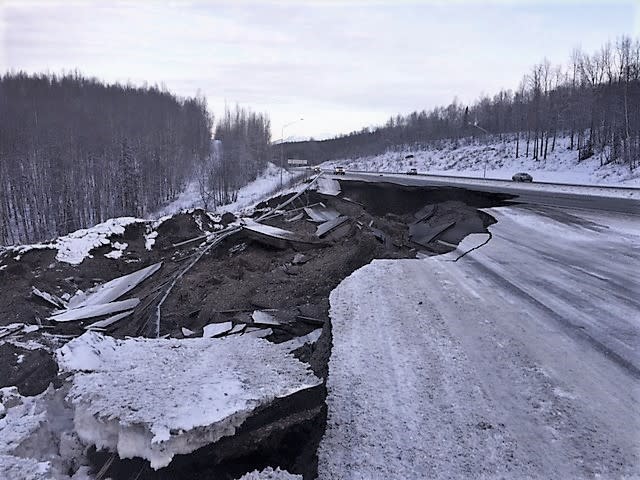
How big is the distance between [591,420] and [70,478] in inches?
130

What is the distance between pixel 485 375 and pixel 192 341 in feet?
8.98

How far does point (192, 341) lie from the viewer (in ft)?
13.9

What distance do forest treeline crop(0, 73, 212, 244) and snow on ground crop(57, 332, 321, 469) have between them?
40.8m

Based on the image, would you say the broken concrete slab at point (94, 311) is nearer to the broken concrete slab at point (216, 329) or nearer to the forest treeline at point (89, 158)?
the broken concrete slab at point (216, 329)

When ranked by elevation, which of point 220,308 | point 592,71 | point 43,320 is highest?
point 592,71

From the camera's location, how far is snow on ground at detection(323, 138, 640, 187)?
3446 centimetres

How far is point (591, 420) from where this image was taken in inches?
113

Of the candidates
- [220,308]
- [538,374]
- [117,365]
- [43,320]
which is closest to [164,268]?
[43,320]

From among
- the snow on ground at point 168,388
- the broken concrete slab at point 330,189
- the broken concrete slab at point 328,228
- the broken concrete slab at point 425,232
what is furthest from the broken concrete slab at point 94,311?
the broken concrete slab at point 330,189

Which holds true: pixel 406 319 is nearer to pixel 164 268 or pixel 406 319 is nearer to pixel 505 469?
pixel 505 469

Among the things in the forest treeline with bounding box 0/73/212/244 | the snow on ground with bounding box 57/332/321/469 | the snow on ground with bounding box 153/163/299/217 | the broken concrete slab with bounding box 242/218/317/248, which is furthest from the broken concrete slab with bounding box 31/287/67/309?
the snow on ground with bounding box 153/163/299/217

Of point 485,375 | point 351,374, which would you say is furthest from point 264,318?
point 485,375

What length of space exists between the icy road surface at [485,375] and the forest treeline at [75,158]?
136 ft

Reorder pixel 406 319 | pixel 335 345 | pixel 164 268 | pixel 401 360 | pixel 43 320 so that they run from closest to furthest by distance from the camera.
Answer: pixel 401 360 → pixel 335 345 → pixel 406 319 → pixel 43 320 → pixel 164 268
